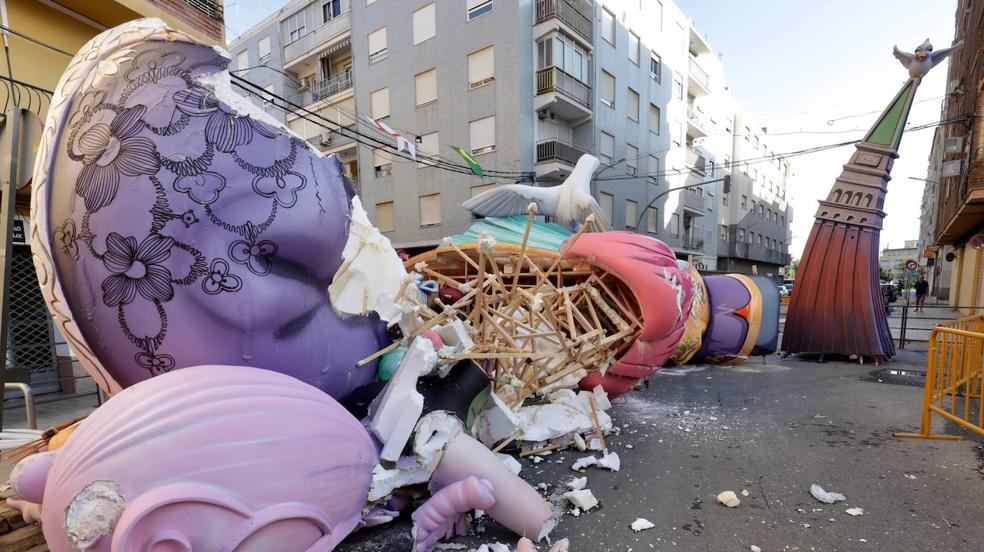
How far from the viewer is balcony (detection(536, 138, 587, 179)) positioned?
14.8m

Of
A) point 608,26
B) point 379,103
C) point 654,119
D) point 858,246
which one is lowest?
point 858,246

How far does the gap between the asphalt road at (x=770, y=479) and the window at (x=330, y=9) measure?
69.7ft

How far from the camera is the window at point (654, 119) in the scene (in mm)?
20141

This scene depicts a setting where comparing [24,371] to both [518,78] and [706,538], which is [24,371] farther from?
[518,78]

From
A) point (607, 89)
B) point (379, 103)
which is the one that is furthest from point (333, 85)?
point (607, 89)

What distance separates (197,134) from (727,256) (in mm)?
32606

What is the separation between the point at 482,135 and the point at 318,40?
10.4 meters

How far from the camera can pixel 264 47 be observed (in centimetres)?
2170

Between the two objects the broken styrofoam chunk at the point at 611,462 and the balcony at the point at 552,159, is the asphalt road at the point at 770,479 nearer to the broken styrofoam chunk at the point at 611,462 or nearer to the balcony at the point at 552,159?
the broken styrofoam chunk at the point at 611,462

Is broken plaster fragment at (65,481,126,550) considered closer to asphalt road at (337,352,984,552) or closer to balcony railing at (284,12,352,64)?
asphalt road at (337,352,984,552)

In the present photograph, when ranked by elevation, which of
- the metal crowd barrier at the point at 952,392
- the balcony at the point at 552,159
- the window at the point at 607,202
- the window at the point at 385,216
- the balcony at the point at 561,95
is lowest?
the metal crowd barrier at the point at 952,392

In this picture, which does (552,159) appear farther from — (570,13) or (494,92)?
(570,13)

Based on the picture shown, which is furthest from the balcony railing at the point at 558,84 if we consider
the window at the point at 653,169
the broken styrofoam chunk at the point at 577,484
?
the broken styrofoam chunk at the point at 577,484

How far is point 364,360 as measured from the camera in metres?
2.26
